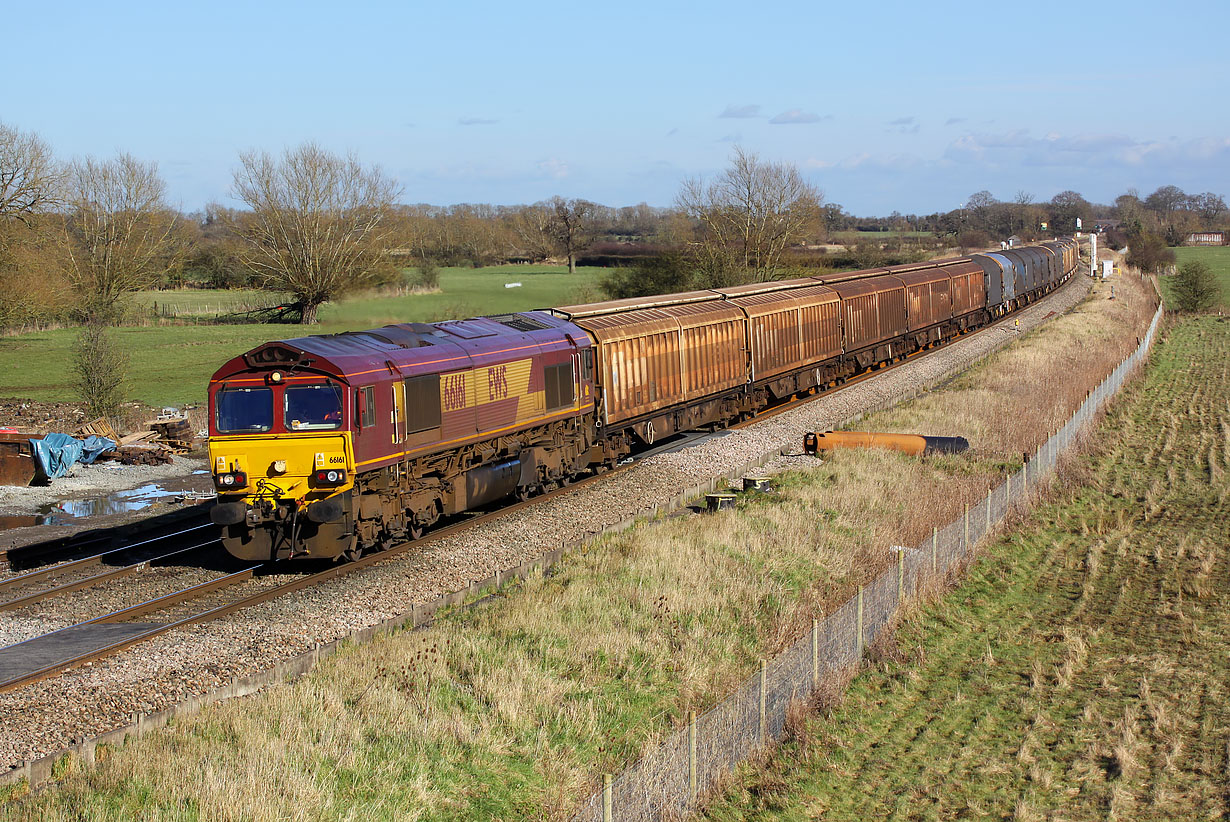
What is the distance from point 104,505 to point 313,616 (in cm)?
1158

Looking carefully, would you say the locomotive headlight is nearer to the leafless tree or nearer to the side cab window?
the side cab window

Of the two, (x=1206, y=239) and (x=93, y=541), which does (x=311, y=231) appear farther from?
(x=1206, y=239)

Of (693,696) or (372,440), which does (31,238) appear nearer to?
(372,440)

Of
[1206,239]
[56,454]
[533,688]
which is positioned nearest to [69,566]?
[533,688]

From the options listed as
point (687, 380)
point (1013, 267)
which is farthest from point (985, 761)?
point (1013, 267)

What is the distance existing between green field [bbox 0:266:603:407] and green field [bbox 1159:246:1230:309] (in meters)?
59.9

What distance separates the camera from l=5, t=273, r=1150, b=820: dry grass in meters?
9.08

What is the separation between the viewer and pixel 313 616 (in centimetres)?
1433

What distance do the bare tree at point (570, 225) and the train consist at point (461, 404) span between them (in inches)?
1508

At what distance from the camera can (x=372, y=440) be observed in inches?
647

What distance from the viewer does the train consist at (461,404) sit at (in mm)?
16031

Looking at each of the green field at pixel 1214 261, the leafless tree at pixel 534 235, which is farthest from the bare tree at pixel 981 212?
the leafless tree at pixel 534 235

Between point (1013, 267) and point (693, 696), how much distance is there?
58.1m

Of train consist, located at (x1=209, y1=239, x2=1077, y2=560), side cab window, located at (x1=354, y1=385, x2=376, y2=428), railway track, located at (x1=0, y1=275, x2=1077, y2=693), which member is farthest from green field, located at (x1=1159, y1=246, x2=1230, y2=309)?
railway track, located at (x1=0, y1=275, x2=1077, y2=693)
